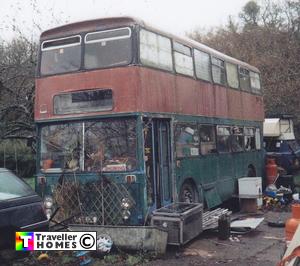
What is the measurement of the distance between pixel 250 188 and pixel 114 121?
Answer: 547cm

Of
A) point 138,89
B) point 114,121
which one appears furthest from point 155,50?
point 114,121

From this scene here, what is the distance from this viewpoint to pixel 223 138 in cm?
1324

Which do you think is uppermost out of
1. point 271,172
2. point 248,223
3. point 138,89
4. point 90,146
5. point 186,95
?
point 186,95

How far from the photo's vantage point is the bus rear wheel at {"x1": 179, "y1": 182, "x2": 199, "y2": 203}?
10476 millimetres

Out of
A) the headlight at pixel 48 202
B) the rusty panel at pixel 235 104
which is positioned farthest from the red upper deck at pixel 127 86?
the rusty panel at pixel 235 104

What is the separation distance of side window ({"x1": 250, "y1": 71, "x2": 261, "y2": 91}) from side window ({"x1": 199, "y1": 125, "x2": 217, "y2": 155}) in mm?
4380

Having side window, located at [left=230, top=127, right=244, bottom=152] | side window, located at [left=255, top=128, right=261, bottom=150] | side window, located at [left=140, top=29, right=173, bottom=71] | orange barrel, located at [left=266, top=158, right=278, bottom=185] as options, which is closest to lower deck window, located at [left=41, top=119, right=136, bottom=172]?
side window, located at [left=140, top=29, right=173, bottom=71]

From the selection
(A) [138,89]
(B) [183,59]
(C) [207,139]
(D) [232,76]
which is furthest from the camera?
(D) [232,76]

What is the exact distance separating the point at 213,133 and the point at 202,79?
1531mm

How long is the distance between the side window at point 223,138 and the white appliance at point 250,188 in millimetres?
1035

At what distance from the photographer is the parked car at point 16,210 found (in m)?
6.75

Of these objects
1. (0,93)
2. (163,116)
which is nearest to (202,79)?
(163,116)

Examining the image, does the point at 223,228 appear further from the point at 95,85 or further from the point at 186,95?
the point at 95,85

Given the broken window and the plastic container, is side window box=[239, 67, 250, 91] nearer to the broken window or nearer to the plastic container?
the broken window
